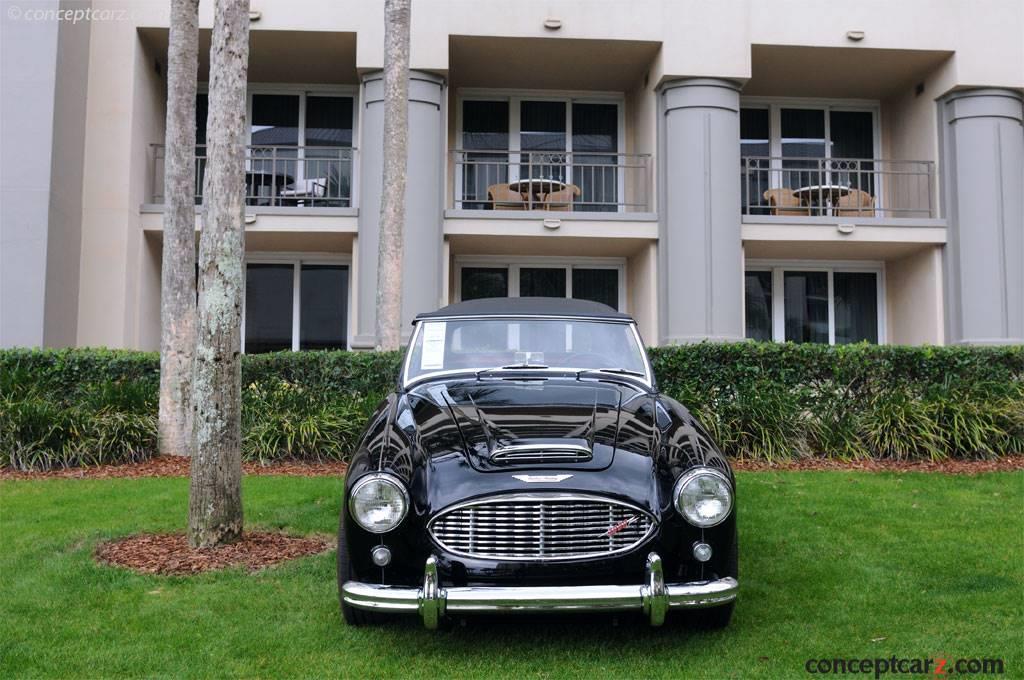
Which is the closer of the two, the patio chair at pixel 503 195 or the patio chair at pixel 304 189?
the patio chair at pixel 503 195

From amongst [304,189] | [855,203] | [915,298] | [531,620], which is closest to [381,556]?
[531,620]

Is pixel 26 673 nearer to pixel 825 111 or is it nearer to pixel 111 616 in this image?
pixel 111 616

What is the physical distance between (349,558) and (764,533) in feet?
11.3

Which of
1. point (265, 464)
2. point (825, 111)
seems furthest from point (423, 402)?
point (825, 111)

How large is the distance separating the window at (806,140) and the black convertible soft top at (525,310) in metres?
10.8

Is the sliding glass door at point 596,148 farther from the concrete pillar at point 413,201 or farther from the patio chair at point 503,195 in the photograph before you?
the concrete pillar at point 413,201

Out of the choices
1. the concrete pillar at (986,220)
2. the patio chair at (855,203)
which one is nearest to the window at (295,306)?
the patio chair at (855,203)

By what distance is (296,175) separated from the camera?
49.5 ft

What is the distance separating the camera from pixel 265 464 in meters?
9.03

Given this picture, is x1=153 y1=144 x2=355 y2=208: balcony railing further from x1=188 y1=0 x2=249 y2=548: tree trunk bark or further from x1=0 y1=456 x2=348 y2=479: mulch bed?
x1=188 y1=0 x2=249 y2=548: tree trunk bark

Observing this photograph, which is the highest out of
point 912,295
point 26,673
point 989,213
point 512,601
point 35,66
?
point 35,66

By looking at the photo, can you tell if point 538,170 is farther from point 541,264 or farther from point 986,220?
point 986,220

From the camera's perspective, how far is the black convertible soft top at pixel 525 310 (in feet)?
17.9

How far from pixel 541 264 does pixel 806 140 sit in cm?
571
